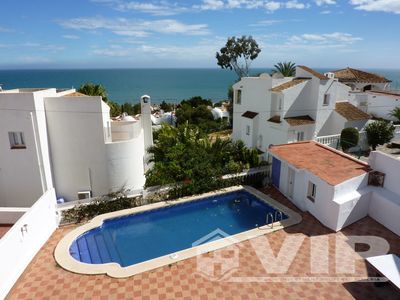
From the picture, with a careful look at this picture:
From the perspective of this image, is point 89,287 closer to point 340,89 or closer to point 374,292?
point 374,292

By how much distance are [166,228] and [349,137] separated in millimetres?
17181

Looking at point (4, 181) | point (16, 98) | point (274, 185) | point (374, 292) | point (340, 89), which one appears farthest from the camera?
point (340, 89)

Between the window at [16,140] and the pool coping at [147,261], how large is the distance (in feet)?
22.5

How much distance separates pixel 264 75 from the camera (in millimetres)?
29203

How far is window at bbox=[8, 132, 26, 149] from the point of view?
60.0ft

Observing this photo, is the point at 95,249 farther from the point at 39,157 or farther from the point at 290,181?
the point at 290,181

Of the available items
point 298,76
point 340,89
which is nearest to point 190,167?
point 298,76

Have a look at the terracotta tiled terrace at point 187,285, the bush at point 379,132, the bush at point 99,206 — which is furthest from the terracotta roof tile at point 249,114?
the terracotta tiled terrace at point 187,285

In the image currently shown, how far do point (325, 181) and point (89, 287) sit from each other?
40.1 ft

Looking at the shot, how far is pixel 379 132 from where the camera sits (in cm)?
2531

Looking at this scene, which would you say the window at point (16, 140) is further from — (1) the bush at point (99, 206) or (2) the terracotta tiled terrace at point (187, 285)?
(2) the terracotta tiled terrace at point (187, 285)

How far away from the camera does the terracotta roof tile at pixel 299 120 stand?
2531 centimetres

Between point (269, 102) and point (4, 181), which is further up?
point (269, 102)

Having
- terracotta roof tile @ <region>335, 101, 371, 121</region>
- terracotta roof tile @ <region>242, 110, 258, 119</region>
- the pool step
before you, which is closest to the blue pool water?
the pool step
